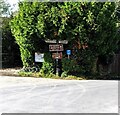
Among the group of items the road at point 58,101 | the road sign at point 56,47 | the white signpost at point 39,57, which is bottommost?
the road at point 58,101

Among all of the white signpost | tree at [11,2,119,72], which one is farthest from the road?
the white signpost

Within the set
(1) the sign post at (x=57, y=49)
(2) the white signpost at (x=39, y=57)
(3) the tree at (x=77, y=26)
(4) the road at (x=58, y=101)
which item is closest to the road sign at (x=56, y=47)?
(1) the sign post at (x=57, y=49)

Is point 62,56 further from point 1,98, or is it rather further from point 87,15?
point 1,98

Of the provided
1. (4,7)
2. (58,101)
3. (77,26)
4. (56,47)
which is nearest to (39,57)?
(56,47)

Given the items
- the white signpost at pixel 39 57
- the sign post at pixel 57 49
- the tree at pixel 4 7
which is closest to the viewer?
the sign post at pixel 57 49

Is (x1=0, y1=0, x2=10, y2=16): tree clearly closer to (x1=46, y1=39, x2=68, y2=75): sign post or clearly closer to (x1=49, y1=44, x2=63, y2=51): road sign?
(x1=46, y1=39, x2=68, y2=75): sign post

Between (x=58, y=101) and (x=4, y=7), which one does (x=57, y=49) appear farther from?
(x=4, y=7)

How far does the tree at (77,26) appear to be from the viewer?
21.0 m

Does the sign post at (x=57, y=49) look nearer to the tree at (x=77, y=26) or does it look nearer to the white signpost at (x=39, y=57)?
the tree at (x=77, y=26)

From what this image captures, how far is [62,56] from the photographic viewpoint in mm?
22406

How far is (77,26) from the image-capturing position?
21.3 m

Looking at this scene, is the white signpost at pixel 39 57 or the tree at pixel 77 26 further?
the white signpost at pixel 39 57

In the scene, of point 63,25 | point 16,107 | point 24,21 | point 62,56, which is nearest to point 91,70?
point 62,56

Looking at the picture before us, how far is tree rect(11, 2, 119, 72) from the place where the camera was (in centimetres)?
2105
